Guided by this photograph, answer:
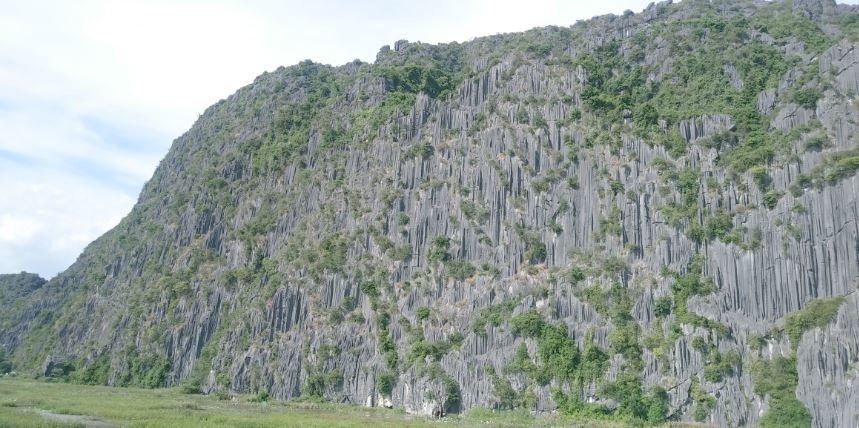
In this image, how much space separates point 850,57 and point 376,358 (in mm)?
62273

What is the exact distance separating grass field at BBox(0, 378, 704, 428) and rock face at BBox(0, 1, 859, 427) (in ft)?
15.7

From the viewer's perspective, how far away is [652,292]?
7425 cm

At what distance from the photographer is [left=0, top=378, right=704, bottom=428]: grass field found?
54000 mm

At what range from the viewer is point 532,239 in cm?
8606

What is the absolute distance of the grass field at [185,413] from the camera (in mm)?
54000

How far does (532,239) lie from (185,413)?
4411 centimetres

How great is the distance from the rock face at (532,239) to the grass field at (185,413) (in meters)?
4.79

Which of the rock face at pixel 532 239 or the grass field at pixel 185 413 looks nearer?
the grass field at pixel 185 413

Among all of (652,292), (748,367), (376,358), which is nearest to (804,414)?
(748,367)

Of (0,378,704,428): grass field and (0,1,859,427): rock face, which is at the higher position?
(0,1,859,427): rock face

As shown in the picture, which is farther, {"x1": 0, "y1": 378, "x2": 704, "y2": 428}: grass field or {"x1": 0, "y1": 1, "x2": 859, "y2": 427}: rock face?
{"x1": 0, "y1": 1, "x2": 859, "y2": 427}: rock face

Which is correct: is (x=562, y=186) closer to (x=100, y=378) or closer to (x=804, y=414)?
(x=804, y=414)

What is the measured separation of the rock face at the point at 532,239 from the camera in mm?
67938

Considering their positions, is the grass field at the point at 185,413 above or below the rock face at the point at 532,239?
below
